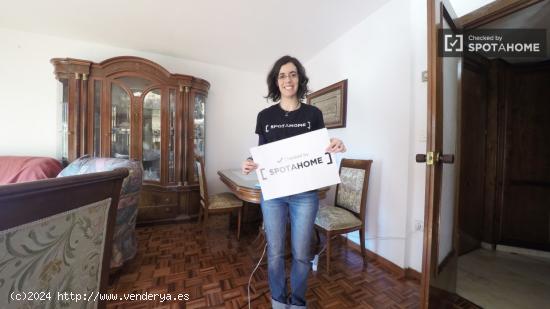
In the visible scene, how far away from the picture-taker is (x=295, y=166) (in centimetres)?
97

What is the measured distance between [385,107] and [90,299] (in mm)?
1991

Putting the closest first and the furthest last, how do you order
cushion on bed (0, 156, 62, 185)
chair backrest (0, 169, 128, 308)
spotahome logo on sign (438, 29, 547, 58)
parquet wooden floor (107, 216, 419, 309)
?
chair backrest (0, 169, 128, 308)
parquet wooden floor (107, 216, 419, 309)
spotahome logo on sign (438, 29, 547, 58)
cushion on bed (0, 156, 62, 185)

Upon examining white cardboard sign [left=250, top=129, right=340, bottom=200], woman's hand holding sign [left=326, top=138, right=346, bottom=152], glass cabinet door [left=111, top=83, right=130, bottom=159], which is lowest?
white cardboard sign [left=250, top=129, right=340, bottom=200]

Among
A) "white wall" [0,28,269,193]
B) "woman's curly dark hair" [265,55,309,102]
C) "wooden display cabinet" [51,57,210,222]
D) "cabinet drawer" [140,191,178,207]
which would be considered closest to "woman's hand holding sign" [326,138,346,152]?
"woman's curly dark hair" [265,55,309,102]

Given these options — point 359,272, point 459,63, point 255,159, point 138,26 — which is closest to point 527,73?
point 459,63

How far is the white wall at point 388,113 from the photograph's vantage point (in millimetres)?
1525

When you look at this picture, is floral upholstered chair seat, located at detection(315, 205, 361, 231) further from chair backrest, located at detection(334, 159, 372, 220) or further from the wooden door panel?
the wooden door panel

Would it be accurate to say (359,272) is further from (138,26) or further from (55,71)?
(55,71)

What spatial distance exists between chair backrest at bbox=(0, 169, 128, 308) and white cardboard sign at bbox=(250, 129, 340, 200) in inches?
22.7

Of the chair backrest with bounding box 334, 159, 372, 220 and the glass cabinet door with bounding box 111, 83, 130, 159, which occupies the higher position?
the glass cabinet door with bounding box 111, 83, 130, 159

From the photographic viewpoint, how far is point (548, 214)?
5.98ft

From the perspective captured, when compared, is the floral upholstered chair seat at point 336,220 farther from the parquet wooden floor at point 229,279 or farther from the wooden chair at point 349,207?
the parquet wooden floor at point 229,279

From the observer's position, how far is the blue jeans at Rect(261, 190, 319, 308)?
0.99 metres

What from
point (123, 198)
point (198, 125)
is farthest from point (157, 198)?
point (123, 198)
